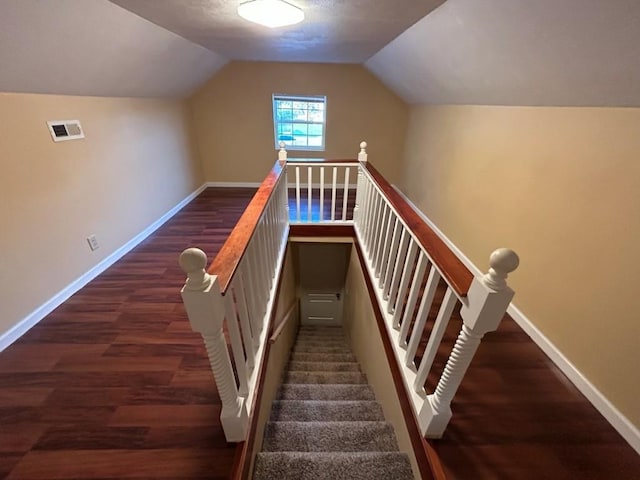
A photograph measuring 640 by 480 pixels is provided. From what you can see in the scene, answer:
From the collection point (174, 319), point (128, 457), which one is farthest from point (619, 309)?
point (174, 319)

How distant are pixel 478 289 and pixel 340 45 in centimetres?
294

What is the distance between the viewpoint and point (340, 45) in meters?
2.87

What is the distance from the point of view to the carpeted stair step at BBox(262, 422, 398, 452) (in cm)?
140

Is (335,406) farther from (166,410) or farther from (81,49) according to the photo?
(81,49)

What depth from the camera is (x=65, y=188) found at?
7.32 ft

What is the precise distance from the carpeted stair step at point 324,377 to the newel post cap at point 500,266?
1.86 meters

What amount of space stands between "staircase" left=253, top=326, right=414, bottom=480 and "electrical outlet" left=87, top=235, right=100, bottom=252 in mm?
2065

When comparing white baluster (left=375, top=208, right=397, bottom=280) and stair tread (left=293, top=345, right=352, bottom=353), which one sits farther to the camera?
stair tread (left=293, top=345, right=352, bottom=353)

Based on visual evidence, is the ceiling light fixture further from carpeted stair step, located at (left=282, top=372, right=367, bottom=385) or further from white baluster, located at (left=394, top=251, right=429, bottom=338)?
carpeted stair step, located at (left=282, top=372, right=367, bottom=385)

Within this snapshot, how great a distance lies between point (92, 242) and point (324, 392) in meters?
2.37

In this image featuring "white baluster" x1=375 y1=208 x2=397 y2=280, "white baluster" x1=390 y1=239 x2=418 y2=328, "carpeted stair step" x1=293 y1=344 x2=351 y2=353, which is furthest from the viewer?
"carpeted stair step" x1=293 y1=344 x2=351 y2=353

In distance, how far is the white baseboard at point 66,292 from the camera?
6.02 ft

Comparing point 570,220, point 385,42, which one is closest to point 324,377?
point 570,220

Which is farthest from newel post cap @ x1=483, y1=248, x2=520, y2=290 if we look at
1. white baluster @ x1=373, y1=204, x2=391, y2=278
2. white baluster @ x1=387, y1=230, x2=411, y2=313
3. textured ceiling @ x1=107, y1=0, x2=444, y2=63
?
textured ceiling @ x1=107, y1=0, x2=444, y2=63
